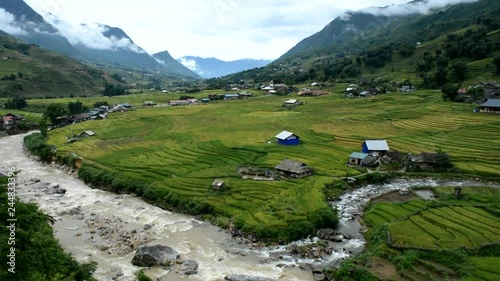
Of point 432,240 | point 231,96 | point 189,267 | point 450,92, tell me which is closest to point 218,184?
point 189,267

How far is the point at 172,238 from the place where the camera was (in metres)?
38.9

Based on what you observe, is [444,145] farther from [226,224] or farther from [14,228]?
[14,228]

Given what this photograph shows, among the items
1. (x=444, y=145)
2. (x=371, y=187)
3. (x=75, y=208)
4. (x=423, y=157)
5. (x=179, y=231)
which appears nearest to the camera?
(x=179, y=231)

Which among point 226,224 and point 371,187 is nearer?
point 226,224

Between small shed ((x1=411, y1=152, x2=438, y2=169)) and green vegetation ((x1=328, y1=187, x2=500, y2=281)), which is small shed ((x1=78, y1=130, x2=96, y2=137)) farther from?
small shed ((x1=411, y1=152, x2=438, y2=169))

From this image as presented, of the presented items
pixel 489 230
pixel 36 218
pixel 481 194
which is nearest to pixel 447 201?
pixel 481 194

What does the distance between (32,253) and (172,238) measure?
675 inches

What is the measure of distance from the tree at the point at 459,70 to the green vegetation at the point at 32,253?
126 metres

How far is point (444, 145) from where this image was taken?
6400cm

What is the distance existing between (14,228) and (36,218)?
188 inches

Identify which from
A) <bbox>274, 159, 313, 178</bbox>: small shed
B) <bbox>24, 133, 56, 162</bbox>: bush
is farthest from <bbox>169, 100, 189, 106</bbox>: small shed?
<bbox>274, 159, 313, 178</bbox>: small shed

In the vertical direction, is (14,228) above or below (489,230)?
above

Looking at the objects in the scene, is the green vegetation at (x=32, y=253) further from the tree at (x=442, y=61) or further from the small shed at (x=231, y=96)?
the tree at (x=442, y=61)

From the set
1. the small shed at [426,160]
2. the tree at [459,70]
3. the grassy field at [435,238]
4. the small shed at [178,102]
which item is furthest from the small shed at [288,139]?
the tree at [459,70]
